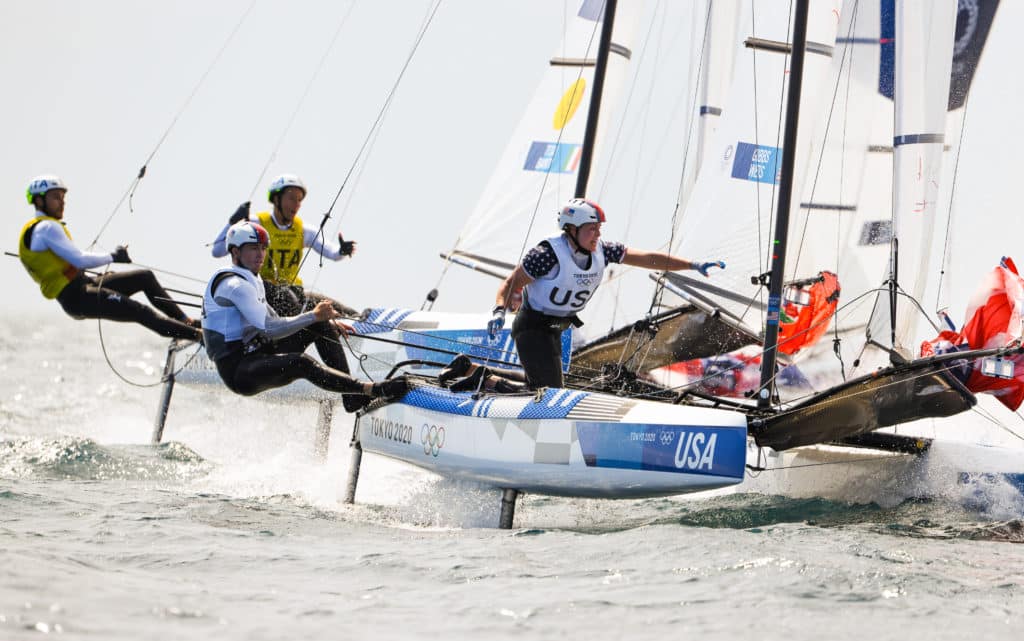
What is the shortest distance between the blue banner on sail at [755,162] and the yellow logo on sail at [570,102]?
2997 millimetres

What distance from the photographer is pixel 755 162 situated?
10.2 metres

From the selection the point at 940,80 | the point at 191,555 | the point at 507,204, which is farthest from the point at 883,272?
the point at 191,555

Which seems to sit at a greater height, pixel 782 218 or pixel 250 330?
pixel 782 218

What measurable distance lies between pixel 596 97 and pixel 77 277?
446cm

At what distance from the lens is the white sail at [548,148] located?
41.2ft

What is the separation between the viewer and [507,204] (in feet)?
42.4

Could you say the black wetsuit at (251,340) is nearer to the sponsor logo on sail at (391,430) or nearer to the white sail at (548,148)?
the sponsor logo on sail at (391,430)

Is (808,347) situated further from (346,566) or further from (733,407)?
(346,566)

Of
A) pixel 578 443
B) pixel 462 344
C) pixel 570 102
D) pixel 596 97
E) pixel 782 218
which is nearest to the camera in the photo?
pixel 578 443

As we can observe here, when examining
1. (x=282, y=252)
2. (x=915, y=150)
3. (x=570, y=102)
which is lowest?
(x=282, y=252)

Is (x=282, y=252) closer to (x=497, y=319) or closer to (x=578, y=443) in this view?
(x=497, y=319)

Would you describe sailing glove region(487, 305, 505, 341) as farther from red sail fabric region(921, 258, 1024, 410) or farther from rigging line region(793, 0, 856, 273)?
rigging line region(793, 0, 856, 273)

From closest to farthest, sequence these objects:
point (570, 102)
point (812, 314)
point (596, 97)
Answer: point (596, 97), point (812, 314), point (570, 102)

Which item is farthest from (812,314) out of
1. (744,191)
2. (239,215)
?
(239,215)
